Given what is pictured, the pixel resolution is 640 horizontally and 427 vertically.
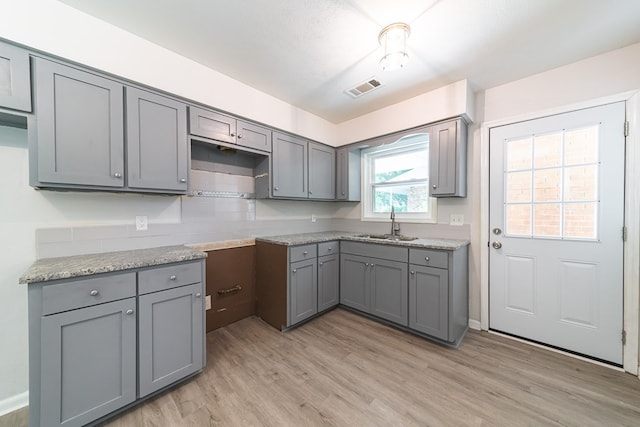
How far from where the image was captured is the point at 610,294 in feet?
6.11

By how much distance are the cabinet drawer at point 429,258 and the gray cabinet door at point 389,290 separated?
125 millimetres

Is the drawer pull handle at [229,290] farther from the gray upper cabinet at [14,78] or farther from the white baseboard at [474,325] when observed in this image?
the white baseboard at [474,325]

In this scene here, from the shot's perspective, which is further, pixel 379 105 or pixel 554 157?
pixel 379 105

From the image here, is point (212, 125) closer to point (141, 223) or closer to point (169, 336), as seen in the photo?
point (141, 223)

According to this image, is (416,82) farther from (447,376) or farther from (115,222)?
(115,222)

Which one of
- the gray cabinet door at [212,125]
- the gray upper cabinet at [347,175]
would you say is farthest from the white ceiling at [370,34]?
the gray upper cabinet at [347,175]

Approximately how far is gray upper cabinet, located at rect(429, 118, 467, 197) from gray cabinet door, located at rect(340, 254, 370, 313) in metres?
1.13

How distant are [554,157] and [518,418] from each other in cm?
208

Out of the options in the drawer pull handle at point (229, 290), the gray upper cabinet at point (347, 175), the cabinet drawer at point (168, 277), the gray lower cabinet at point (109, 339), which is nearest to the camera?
the gray lower cabinet at point (109, 339)

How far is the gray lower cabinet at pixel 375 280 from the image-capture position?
2.39 meters

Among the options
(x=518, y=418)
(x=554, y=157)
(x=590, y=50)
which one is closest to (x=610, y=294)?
(x=554, y=157)

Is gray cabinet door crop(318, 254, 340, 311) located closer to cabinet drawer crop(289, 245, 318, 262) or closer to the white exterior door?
cabinet drawer crop(289, 245, 318, 262)

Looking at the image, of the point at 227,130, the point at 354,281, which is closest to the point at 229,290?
the point at 354,281

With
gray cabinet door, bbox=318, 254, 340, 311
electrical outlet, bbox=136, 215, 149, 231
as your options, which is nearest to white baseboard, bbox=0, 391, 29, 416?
electrical outlet, bbox=136, 215, 149, 231
